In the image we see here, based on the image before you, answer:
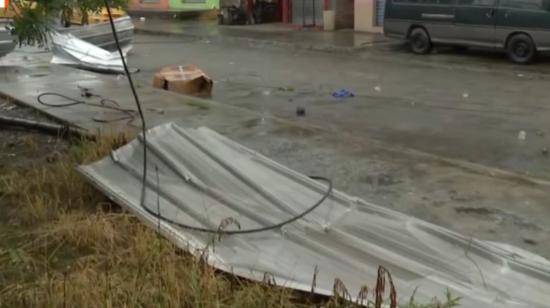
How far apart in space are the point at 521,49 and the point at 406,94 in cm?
427

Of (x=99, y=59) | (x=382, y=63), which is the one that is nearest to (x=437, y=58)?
(x=382, y=63)

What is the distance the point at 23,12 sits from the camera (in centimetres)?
541

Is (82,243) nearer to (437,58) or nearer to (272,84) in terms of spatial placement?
(272,84)

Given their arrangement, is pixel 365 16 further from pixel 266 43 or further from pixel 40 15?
pixel 40 15

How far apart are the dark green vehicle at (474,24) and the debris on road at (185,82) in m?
6.31

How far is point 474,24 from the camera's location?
15773 millimetres

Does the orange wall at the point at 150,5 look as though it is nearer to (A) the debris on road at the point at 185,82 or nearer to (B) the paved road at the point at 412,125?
(B) the paved road at the point at 412,125

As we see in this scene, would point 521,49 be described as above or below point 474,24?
below

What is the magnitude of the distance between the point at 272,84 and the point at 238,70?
225 centimetres

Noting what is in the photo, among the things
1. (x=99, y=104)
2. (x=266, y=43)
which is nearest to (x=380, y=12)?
(x=266, y=43)

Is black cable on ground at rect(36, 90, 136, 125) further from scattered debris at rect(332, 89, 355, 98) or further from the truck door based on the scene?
the truck door

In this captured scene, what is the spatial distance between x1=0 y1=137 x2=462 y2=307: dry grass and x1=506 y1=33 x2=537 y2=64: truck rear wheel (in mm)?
11362

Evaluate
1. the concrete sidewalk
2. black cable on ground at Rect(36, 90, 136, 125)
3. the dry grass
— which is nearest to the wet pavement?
black cable on ground at Rect(36, 90, 136, 125)

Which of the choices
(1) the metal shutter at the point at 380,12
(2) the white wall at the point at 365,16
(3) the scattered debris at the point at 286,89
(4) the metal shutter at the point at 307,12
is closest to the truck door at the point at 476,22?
(3) the scattered debris at the point at 286,89
